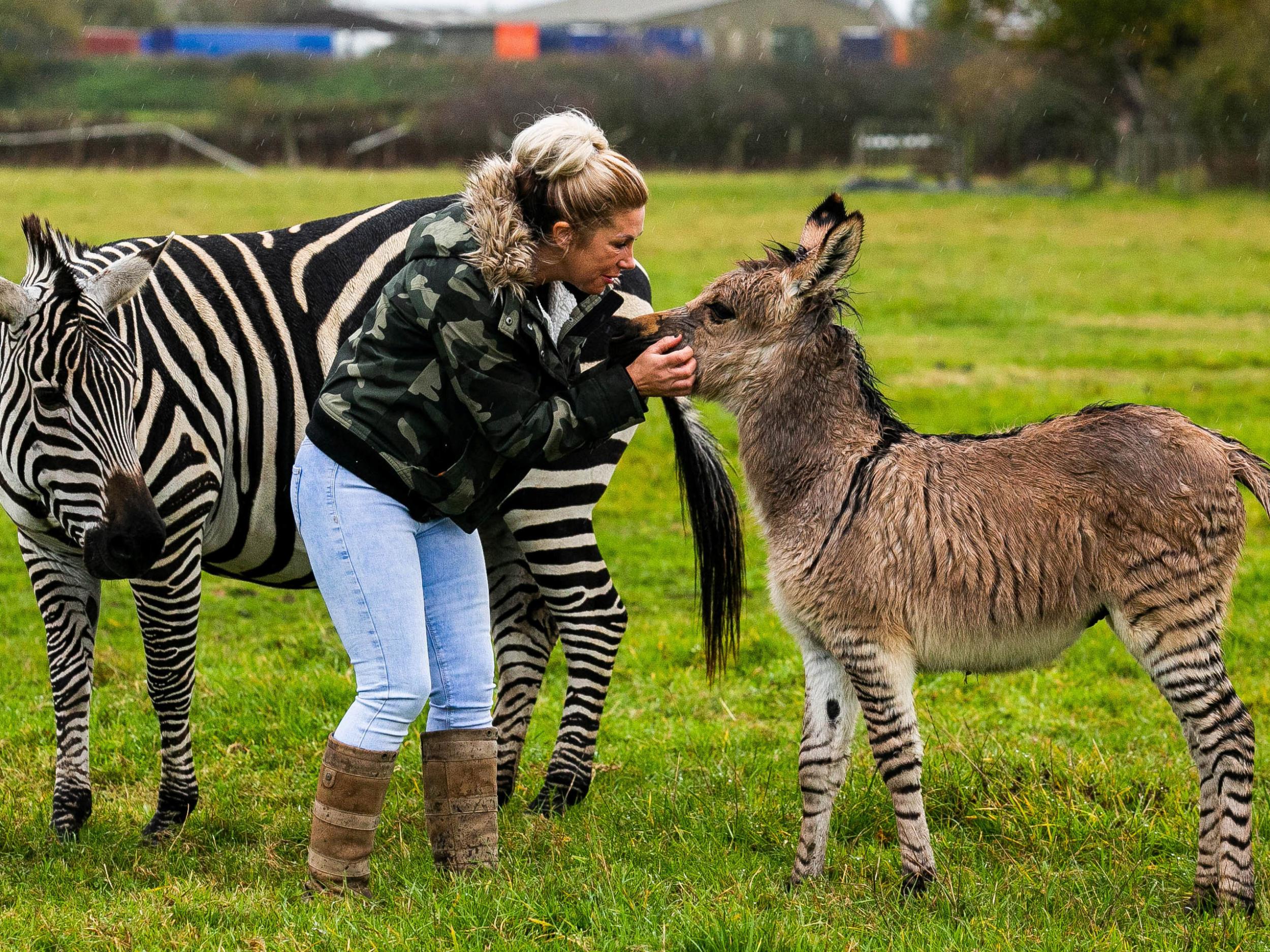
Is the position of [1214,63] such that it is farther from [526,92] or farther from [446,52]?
[446,52]

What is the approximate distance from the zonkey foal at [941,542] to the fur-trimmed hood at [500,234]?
0.58 meters

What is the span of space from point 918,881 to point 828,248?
1887mm

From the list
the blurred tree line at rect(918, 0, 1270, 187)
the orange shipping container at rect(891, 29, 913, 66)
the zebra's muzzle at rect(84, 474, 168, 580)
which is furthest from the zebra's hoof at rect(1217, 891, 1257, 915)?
the orange shipping container at rect(891, 29, 913, 66)

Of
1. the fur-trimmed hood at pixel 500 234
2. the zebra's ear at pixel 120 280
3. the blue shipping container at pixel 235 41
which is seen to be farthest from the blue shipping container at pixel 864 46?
the fur-trimmed hood at pixel 500 234

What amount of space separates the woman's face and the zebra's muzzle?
1521mm

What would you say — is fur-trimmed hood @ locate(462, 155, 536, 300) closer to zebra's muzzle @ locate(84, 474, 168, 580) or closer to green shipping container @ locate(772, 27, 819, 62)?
zebra's muzzle @ locate(84, 474, 168, 580)

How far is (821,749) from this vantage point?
164 inches

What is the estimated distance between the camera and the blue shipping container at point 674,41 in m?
64.9

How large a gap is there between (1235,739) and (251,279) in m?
3.71

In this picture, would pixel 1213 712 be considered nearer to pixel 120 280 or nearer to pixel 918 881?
pixel 918 881

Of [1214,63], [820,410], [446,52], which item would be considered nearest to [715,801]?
[820,410]

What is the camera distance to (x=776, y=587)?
13.4 ft

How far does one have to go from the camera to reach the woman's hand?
147 inches

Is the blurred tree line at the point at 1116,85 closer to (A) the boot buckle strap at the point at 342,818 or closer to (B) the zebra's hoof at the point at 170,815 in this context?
(B) the zebra's hoof at the point at 170,815
